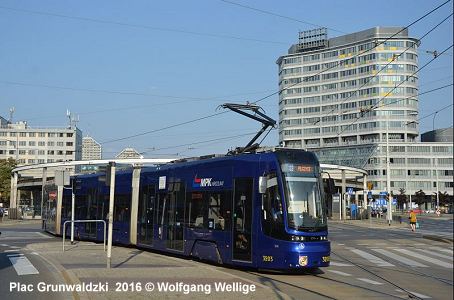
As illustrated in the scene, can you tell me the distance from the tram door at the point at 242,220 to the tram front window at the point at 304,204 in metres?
1.21


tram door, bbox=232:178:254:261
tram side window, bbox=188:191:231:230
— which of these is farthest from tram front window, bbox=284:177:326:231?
tram side window, bbox=188:191:231:230

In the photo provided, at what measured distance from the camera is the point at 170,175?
58.7ft

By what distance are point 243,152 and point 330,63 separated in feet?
403

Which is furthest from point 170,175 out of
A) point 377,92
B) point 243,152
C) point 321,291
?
point 377,92

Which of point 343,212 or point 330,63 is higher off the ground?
point 330,63

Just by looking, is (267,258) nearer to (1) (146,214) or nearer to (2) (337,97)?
(1) (146,214)

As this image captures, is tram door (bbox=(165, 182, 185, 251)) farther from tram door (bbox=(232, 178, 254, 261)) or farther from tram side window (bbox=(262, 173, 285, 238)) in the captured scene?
tram side window (bbox=(262, 173, 285, 238))

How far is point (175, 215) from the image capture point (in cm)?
1708

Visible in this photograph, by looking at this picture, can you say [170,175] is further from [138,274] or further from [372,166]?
[372,166]

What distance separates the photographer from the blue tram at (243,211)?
42.3 ft

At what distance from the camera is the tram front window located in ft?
42.3

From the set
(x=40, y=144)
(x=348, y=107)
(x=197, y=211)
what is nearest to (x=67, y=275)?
(x=197, y=211)

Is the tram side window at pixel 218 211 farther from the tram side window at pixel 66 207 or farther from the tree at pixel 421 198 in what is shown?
the tree at pixel 421 198

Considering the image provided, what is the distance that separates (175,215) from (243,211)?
3.79 m
